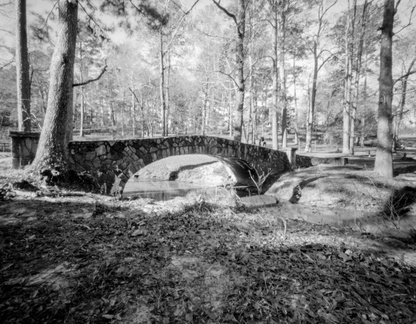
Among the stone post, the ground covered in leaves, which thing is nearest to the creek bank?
the ground covered in leaves

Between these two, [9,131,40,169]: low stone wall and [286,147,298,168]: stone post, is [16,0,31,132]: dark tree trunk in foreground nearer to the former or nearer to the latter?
[9,131,40,169]: low stone wall

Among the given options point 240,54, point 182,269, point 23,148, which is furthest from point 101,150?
point 240,54

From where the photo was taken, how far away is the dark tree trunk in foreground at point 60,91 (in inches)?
171

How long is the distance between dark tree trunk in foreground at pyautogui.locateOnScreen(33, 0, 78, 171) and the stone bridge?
0.47m

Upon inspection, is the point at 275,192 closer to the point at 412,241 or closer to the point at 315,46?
the point at 412,241

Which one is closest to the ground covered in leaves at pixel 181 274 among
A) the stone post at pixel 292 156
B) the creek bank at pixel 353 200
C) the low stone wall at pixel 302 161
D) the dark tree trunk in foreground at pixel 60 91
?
the dark tree trunk in foreground at pixel 60 91

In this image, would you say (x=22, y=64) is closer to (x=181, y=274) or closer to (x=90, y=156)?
(x=90, y=156)

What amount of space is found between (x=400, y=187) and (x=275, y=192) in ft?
12.8

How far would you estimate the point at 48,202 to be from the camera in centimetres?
349

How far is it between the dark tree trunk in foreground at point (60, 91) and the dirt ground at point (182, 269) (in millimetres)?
996

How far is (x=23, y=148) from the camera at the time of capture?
533 cm

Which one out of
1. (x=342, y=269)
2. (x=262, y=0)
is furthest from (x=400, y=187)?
(x=262, y=0)

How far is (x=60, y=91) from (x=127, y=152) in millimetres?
2204

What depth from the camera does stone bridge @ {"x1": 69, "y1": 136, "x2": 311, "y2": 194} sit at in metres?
5.11
